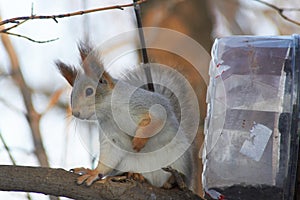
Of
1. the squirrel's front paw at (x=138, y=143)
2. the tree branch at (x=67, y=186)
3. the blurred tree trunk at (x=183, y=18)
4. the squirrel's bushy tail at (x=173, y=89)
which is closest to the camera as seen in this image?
the tree branch at (x=67, y=186)

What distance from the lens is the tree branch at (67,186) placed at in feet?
4.84

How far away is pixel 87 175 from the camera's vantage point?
1.59m

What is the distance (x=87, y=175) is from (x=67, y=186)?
0.25 ft

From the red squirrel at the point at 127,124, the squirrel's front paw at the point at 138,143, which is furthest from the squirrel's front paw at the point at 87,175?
the squirrel's front paw at the point at 138,143

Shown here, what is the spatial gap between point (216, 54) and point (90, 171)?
0.44m

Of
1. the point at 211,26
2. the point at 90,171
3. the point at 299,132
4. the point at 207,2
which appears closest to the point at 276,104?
the point at 299,132

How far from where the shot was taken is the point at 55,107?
2.83m

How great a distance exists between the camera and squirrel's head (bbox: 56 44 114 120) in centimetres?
167

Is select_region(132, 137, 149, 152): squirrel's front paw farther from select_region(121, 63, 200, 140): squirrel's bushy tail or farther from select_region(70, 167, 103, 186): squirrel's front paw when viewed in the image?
select_region(121, 63, 200, 140): squirrel's bushy tail

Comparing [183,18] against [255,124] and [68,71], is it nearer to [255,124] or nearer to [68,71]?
[68,71]

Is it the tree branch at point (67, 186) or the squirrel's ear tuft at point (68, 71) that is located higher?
the squirrel's ear tuft at point (68, 71)

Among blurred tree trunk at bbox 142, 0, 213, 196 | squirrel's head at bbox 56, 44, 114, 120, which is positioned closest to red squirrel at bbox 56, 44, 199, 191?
squirrel's head at bbox 56, 44, 114, 120

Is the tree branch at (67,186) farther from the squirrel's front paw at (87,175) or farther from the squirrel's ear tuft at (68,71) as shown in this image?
the squirrel's ear tuft at (68,71)

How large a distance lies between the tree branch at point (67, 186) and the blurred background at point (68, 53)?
0.24 m
